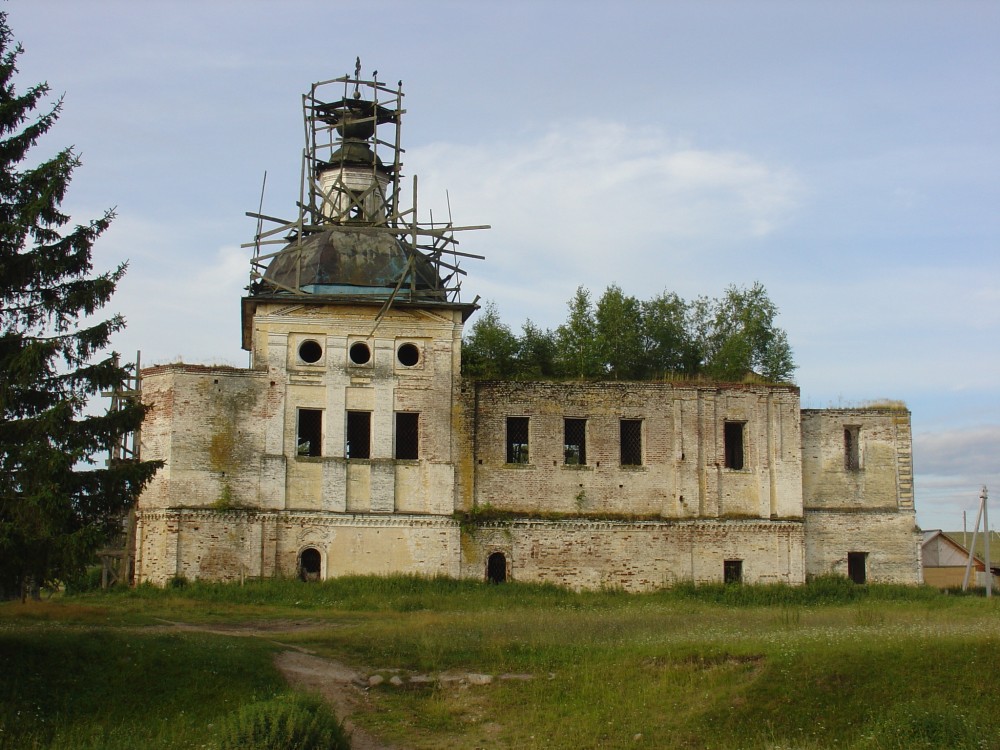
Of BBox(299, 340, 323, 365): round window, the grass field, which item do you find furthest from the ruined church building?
the grass field

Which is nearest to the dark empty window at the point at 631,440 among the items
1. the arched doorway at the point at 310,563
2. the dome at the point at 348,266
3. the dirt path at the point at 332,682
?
the dome at the point at 348,266

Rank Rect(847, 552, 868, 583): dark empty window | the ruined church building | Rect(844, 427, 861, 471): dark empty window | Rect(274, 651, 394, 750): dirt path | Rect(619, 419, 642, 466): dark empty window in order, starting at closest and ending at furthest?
Rect(274, 651, 394, 750): dirt path
the ruined church building
Rect(619, 419, 642, 466): dark empty window
Rect(847, 552, 868, 583): dark empty window
Rect(844, 427, 861, 471): dark empty window

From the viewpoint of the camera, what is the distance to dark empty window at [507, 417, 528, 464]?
29.9m

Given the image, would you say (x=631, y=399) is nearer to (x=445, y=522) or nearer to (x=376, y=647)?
(x=445, y=522)

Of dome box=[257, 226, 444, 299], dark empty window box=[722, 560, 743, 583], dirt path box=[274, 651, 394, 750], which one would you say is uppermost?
dome box=[257, 226, 444, 299]

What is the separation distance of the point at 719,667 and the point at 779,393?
14.9 metres

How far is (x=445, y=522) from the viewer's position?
28.5 m

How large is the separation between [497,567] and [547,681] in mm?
11559

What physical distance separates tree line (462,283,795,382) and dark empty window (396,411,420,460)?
1146 centimetres

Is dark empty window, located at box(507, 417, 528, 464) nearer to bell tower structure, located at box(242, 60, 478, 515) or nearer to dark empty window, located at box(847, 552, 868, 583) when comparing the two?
bell tower structure, located at box(242, 60, 478, 515)

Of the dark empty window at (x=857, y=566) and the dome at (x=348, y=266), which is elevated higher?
the dome at (x=348, y=266)

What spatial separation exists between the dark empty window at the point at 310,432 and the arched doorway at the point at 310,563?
2.41 meters

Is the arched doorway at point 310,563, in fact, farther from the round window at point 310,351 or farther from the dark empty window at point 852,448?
the dark empty window at point 852,448

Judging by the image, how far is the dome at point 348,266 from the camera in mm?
29141
